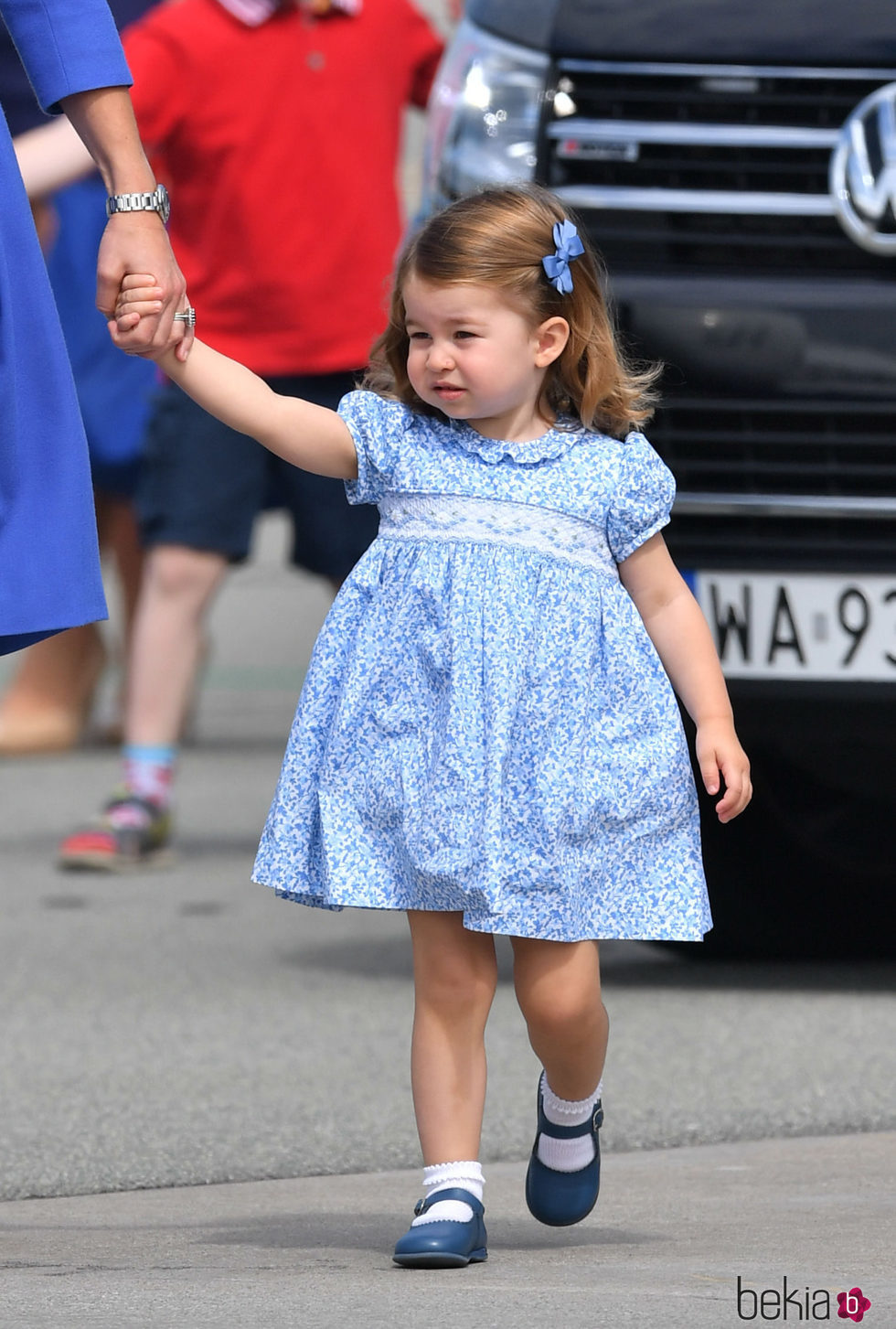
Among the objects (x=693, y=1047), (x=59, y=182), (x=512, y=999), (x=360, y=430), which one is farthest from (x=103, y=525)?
(x=360, y=430)

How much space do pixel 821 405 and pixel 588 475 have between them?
4.12ft

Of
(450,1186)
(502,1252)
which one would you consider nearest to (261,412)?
(450,1186)

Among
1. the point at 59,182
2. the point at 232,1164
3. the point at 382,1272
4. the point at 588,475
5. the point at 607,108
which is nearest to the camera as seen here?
the point at 382,1272

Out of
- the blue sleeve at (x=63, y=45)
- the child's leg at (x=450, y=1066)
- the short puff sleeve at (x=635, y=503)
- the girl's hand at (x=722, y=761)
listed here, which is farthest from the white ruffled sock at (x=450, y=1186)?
the blue sleeve at (x=63, y=45)

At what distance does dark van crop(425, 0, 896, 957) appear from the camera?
14.3ft

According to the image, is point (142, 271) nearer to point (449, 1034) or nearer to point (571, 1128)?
point (449, 1034)

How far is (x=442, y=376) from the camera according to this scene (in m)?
3.13

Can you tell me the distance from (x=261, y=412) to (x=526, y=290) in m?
0.34

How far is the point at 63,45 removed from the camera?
3047 mm

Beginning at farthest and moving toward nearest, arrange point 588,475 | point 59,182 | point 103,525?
point 103,525
point 59,182
point 588,475

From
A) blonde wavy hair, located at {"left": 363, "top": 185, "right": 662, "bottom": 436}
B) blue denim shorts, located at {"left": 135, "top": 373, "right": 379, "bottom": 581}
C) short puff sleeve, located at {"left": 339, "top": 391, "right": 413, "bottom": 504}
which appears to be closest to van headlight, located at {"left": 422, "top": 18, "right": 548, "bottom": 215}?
blue denim shorts, located at {"left": 135, "top": 373, "right": 379, "bottom": 581}

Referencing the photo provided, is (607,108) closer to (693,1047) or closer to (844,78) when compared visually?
(844,78)

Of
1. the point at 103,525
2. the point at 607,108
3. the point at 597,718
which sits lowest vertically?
the point at 103,525

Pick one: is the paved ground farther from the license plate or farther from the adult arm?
the adult arm
